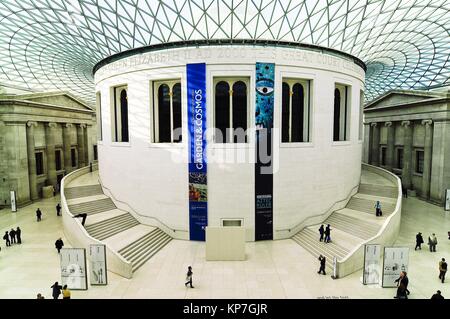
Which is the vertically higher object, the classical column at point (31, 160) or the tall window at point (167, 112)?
the tall window at point (167, 112)

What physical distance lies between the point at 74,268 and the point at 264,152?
13.5 metres

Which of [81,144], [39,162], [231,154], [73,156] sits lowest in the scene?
[39,162]

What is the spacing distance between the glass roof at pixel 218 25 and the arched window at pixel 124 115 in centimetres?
881

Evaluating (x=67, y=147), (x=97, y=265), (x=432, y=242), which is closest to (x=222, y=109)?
(x=97, y=265)

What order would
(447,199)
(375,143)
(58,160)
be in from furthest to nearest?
(375,143) → (58,160) → (447,199)

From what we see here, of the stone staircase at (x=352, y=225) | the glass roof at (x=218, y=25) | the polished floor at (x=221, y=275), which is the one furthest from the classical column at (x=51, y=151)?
the stone staircase at (x=352, y=225)

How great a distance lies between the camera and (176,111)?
21.3 m

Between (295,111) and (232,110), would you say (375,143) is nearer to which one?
(295,111)

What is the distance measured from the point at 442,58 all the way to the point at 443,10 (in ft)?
41.1

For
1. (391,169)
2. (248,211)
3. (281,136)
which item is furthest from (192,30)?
(391,169)

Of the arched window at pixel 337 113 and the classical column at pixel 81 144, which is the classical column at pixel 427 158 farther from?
the classical column at pixel 81 144

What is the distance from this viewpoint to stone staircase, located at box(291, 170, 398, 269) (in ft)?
58.5

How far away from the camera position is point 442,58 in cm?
3791

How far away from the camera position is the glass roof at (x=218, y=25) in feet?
85.6
